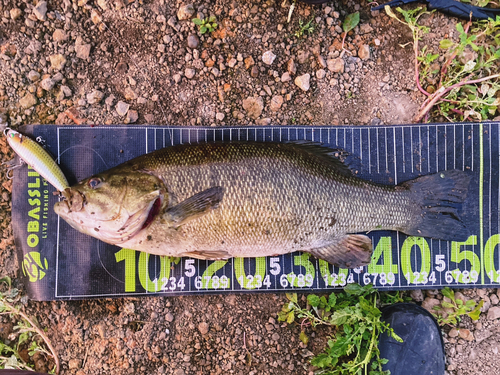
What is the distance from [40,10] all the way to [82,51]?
0.60m

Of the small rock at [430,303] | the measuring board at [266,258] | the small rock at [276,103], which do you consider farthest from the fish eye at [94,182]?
the small rock at [430,303]

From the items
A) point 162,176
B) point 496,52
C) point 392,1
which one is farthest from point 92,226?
point 496,52

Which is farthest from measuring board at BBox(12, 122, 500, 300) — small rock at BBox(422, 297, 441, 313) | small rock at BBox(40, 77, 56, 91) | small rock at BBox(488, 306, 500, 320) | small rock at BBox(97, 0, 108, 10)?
small rock at BBox(97, 0, 108, 10)

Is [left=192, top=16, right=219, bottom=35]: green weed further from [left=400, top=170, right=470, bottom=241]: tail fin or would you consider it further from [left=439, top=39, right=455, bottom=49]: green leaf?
[left=400, top=170, right=470, bottom=241]: tail fin

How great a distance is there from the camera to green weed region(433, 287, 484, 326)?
337 cm

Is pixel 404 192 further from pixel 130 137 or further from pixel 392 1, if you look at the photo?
pixel 130 137

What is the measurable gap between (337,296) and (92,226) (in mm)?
2510

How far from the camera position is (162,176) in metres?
3.01

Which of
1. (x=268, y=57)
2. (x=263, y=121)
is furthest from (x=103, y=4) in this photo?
(x=263, y=121)

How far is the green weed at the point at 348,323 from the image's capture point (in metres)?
3.19

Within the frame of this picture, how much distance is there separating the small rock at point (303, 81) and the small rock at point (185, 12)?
4.35ft

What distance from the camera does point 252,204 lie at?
9.89 ft

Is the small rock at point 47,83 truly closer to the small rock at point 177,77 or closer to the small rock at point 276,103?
the small rock at point 177,77

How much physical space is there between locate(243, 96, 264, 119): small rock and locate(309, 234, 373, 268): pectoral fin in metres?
1.55
